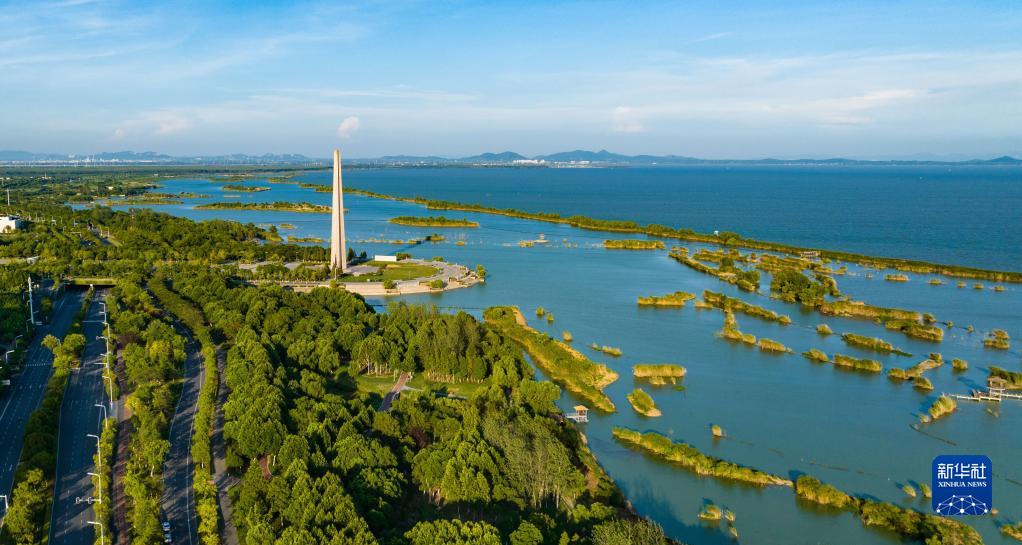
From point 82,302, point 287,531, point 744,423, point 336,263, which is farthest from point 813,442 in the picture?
point 82,302

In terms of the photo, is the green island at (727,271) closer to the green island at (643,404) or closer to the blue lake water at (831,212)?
the blue lake water at (831,212)

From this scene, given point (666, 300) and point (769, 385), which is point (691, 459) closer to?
point (769, 385)

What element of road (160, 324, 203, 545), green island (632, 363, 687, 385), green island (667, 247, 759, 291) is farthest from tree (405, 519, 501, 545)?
green island (667, 247, 759, 291)

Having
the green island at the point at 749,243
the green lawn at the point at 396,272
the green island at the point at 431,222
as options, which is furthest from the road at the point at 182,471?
the green island at the point at 431,222

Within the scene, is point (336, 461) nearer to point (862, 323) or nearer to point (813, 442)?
point (813, 442)

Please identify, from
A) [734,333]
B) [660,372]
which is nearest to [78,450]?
Answer: [660,372]
